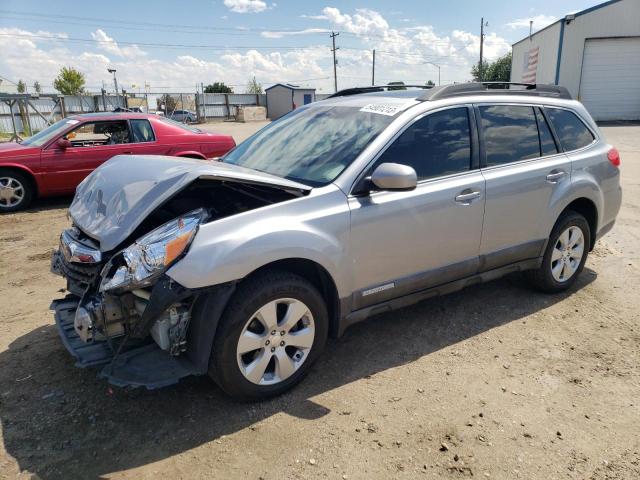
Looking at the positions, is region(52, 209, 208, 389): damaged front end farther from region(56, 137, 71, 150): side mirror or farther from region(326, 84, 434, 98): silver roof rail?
region(56, 137, 71, 150): side mirror

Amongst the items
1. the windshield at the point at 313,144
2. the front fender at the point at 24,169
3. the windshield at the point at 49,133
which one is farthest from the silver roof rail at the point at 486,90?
the front fender at the point at 24,169

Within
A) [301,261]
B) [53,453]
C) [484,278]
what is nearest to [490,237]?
[484,278]

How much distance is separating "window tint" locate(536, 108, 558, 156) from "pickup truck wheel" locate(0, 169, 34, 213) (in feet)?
25.2

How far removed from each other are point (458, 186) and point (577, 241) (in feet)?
5.85

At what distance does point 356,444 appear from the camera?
8.75ft

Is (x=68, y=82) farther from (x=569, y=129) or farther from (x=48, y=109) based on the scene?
(x=569, y=129)

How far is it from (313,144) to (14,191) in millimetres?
6519

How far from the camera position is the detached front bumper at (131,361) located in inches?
103

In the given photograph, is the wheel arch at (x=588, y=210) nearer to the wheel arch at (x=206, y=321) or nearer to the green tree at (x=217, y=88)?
the wheel arch at (x=206, y=321)

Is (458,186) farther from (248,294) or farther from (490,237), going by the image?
(248,294)

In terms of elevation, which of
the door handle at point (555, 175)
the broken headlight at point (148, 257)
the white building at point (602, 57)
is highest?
the white building at point (602, 57)

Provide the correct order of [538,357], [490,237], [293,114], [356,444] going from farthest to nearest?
[293,114], [490,237], [538,357], [356,444]

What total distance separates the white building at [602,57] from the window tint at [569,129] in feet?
82.7

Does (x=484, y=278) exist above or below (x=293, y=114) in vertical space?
below
